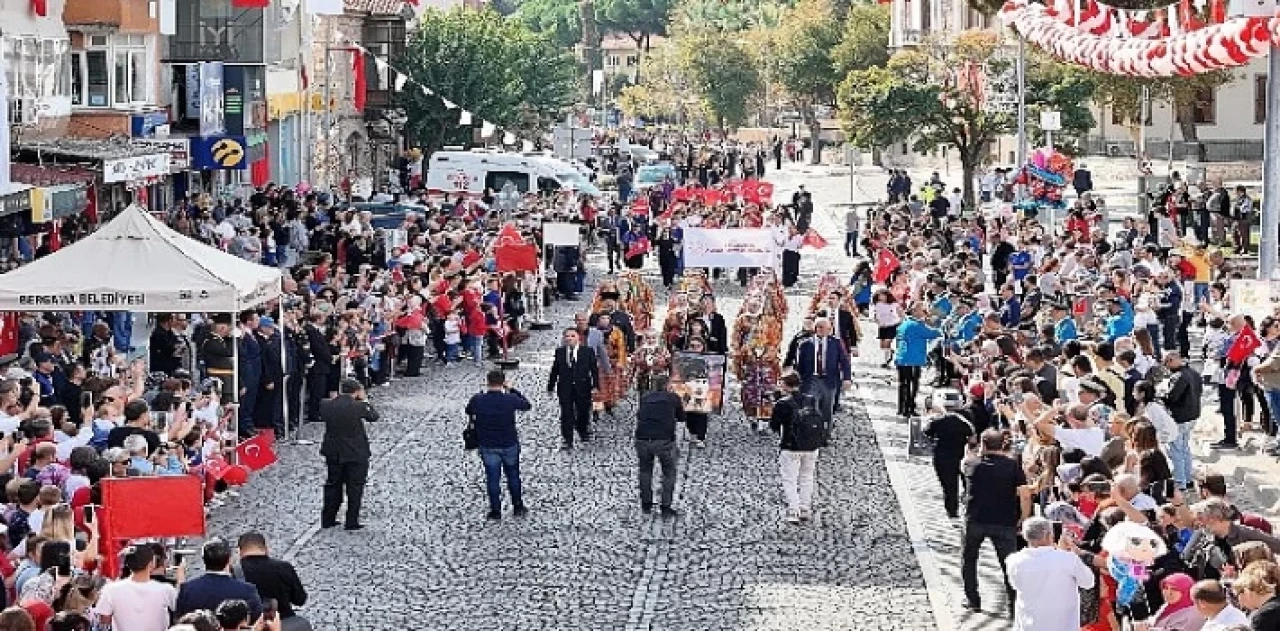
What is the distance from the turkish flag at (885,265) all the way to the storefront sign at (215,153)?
16853mm

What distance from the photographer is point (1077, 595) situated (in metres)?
15.3

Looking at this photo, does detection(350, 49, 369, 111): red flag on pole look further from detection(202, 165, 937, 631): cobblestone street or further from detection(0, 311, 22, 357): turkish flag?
detection(202, 165, 937, 631): cobblestone street

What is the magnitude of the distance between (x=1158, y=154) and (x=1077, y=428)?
65.5 metres

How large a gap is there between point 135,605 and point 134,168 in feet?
83.0

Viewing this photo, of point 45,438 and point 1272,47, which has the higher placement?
point 1272,47

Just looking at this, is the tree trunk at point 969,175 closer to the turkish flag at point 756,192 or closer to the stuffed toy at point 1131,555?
the turkish flag at point 756,192

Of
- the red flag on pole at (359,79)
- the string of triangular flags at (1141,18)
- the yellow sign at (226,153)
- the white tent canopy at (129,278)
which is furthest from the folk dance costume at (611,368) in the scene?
the red flag on pole at (359,79)

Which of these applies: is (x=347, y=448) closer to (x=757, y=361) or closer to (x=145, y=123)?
(x=757, y=361)

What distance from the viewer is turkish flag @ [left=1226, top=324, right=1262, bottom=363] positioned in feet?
84.7

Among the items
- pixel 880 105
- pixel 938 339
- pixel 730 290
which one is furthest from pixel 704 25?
pixel 938 339

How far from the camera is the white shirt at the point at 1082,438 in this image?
755 inches

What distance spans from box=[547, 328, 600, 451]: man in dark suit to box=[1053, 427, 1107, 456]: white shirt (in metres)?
8.40

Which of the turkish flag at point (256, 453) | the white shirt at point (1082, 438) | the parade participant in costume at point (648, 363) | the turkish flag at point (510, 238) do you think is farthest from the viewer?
the turkish flag at point (510, 238)

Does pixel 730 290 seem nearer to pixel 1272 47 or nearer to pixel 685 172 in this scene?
pixel 1272 47
